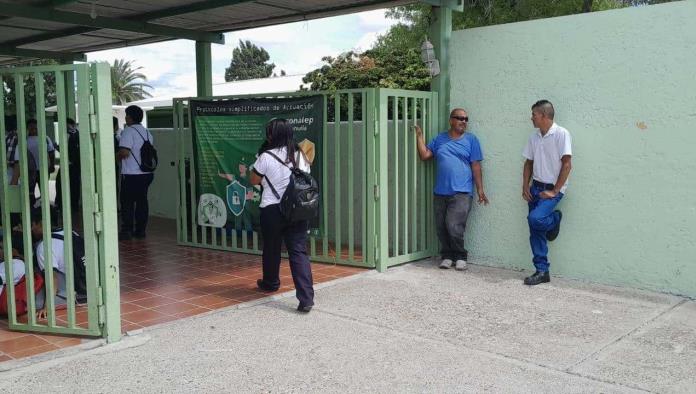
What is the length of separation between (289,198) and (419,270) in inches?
87.4

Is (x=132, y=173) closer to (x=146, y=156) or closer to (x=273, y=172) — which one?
(x=146, y=156)

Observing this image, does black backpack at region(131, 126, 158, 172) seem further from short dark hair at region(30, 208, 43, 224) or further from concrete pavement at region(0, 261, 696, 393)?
concrete pavement at region(0, 261, 696, 393)

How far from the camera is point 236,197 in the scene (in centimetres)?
812

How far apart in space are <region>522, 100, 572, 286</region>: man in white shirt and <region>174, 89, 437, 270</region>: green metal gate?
4.38ft

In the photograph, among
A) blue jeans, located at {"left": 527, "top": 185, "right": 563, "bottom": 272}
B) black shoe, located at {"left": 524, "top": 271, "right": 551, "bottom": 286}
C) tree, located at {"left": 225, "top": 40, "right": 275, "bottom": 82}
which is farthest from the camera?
tree, located at {"left": 225, "top": 40, "right": 275, "bottom": 82}

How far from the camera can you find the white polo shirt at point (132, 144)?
8875mm

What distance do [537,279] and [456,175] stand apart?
1.37m

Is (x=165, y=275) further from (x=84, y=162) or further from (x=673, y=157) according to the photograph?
(x=673, y=157)

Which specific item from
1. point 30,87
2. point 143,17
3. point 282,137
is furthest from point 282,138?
point 30,87

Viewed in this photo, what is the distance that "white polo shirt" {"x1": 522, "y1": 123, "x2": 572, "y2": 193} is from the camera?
21.0 feet

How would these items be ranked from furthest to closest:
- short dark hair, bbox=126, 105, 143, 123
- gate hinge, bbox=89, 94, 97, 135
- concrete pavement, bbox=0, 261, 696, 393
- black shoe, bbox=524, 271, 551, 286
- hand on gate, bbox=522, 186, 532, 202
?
1. short dark hair, bbox=126, 105, 143, 123
2. hand on gate, bbox=522, 186, 532, 202
3. black shoe, bbox=524, 271, 551, 286
4. gate hinge, bbox=89, 94, 97, 135
5. concrete pavement, bbox=0, 261, 696, 393

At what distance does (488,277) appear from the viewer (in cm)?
695

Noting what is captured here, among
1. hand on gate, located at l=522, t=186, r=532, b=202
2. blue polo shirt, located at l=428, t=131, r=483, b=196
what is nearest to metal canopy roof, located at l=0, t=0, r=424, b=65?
blue polo shirt, located at l=428, t=131, r=483, b=196

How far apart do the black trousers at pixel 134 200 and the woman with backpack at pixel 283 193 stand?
3817 millimetres
